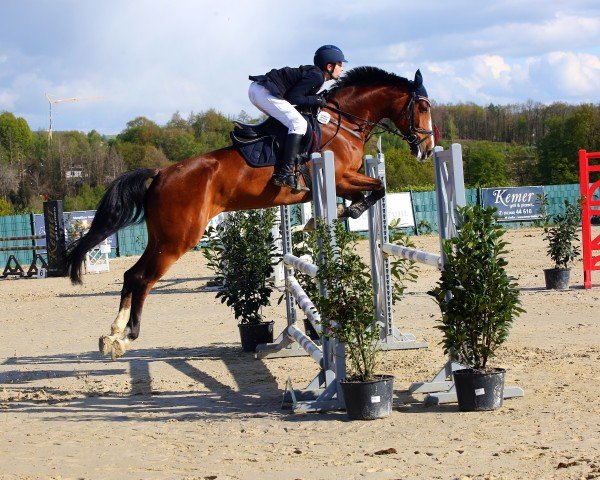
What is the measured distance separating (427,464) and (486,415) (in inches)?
45.3

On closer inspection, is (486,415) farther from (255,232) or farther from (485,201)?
(485,201)

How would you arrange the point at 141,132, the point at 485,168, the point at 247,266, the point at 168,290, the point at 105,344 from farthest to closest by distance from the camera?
the point at 141,132 → the point at 485,168 → the point at 168,290 → the point at 247,266 → the point at 105,344

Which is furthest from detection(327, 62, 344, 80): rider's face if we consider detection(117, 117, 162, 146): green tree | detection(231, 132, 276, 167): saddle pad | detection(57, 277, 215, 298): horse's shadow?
detection(117, 117, 162, 146): green tree

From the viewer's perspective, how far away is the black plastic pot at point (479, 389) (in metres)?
5.29

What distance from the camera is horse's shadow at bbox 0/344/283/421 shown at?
6000mm

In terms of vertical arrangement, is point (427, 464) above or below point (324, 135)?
below

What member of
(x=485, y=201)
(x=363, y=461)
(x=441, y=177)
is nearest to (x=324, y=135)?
(x=441, y=177)

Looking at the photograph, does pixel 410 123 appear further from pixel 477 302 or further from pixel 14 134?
pixel 14 134

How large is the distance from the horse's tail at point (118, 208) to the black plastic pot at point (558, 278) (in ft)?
22.8

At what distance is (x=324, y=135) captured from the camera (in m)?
7.09

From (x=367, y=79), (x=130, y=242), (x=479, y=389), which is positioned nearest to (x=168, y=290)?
(x=367, y=79)

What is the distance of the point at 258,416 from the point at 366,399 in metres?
0.76

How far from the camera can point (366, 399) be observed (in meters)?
5.28

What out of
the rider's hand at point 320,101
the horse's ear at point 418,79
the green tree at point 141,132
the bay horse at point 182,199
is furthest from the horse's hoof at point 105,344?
the green tree at point 141,132
